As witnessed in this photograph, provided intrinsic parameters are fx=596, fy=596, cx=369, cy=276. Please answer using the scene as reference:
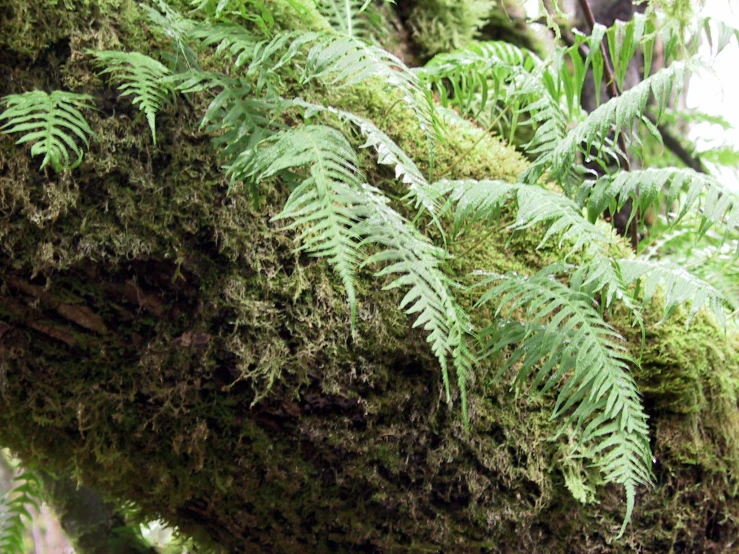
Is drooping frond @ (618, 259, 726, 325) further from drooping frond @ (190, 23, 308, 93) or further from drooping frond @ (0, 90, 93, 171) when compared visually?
drooping frond @ (0, 90, 93, 171)

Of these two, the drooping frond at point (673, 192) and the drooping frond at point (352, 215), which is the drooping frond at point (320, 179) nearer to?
the drooping frond at point (352, 215)

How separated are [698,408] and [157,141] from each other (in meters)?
1.73

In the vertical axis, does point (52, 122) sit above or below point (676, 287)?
above

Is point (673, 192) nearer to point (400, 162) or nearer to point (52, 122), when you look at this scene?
point (400, 162)


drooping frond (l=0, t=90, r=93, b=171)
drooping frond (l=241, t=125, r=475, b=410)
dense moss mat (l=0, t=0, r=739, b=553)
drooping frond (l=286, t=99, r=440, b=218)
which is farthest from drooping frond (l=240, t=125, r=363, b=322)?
drooping frond (l=0, t=90, r=93, b=171)

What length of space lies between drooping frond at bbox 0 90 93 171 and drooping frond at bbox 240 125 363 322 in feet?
1.25

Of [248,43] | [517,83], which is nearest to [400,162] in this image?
[248,43]

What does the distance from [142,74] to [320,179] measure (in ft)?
1.83

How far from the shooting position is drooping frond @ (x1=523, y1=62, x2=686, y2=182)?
151 cm

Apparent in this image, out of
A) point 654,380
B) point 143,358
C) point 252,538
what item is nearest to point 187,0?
point 143,358

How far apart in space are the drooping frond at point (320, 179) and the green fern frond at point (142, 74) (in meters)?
0.28

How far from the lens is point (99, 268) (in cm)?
142

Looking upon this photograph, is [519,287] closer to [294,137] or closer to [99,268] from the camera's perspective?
[294,137]

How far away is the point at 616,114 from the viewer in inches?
61.3
